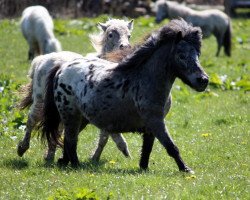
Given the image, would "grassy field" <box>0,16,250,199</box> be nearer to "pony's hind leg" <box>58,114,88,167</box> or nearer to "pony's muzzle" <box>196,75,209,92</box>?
"pony's hind leg" <box>58,114,88,167</box>

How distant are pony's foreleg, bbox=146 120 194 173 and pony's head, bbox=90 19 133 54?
3.37 m

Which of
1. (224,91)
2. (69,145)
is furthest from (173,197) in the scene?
(224,91)

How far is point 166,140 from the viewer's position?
823 cm

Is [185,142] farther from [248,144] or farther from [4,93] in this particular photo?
[4,93]

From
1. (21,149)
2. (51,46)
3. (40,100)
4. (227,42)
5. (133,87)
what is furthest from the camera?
(227,42)

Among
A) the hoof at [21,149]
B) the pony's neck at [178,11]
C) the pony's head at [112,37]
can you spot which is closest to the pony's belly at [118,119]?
the hoof at [21,149]

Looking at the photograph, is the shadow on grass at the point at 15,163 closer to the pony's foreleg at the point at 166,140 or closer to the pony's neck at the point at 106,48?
the pony's foreleg at the point at 166,140

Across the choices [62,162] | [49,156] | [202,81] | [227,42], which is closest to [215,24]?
[227,42]

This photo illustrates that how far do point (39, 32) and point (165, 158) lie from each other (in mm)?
9704

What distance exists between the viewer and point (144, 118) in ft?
27.5

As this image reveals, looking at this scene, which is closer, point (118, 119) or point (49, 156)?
point (118, 119)

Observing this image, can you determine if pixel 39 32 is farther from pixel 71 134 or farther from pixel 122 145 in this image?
pixel 71 134

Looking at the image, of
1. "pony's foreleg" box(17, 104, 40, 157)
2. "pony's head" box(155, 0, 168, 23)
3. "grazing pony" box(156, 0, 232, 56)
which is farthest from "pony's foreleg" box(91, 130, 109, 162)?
"pony's head" box(155, 0, 168, 23)

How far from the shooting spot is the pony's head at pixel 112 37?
11.7 metres
